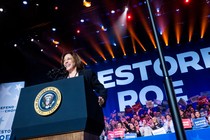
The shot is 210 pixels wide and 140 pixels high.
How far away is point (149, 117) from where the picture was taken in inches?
224

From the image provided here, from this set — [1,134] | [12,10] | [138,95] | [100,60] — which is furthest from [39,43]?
[138,95]

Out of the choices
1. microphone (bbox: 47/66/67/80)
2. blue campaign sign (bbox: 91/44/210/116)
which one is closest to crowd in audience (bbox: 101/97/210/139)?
blue campaign sign (bbox: 91/44/210/116)

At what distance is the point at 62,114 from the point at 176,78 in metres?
5.85

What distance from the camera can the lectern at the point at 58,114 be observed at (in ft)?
2.34

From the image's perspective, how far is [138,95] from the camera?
6258 millimetres

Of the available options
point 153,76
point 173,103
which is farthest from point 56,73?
point 153,76

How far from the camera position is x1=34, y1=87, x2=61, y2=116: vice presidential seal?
2.49ft

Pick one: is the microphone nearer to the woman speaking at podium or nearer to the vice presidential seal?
the woman speaking at podium

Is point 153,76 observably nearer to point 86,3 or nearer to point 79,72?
point 86,3

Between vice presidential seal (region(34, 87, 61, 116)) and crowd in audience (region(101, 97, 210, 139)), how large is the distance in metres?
4.59

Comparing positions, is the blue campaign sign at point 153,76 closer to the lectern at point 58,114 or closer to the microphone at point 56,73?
the microphone at point 56,73

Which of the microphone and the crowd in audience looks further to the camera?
the crowd in audience

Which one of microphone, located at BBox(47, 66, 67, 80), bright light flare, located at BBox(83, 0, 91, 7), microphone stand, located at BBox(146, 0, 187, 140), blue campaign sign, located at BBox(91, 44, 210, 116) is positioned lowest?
microphone stand, located at BBox(146, 0, 187, 140)

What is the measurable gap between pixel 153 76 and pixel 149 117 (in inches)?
52.3
